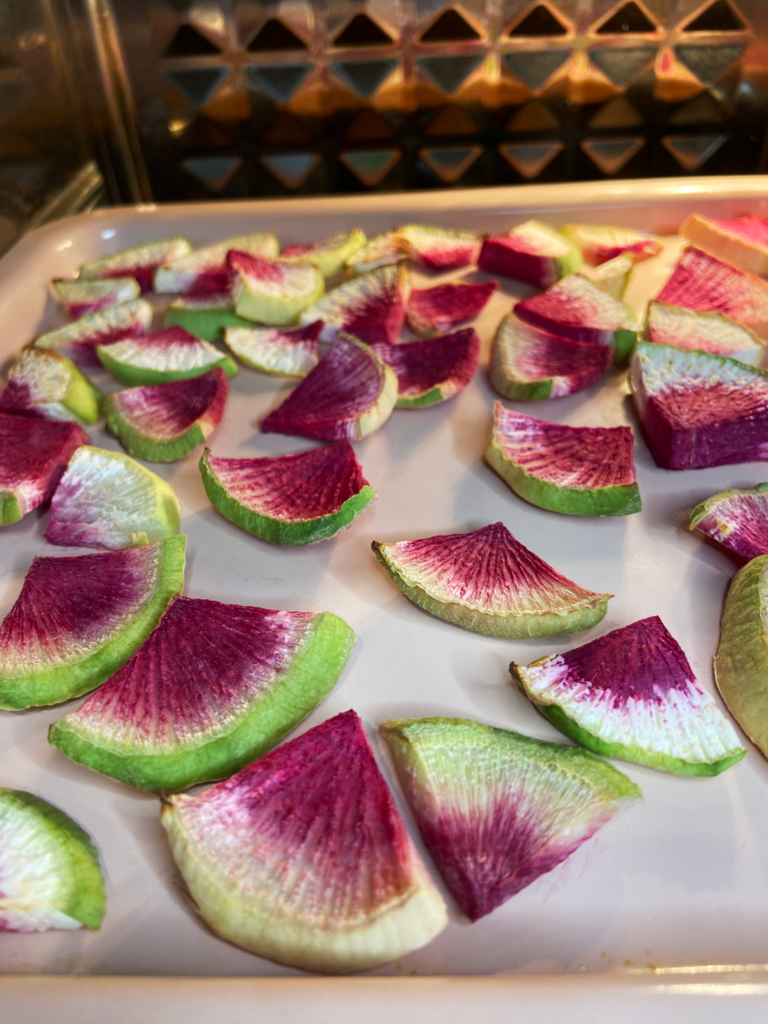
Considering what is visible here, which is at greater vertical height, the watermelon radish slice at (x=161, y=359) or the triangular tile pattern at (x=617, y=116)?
the triangular tile pattern at (x=617, y=116)

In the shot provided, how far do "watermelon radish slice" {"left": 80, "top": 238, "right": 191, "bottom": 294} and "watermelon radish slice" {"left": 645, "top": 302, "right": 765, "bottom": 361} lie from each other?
2.04ft

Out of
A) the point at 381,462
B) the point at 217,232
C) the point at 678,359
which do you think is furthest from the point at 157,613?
the point at 217,232

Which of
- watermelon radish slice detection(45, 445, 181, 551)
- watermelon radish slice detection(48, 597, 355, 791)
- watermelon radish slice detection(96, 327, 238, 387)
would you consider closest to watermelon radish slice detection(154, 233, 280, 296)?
watermelon radish slice detection(96, 327, 238, 387)

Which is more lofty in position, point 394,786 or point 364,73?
point 364,73

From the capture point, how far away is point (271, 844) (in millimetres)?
482

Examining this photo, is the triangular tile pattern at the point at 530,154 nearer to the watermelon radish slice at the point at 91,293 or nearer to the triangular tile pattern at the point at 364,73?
the triangular tile pattern at the point at 364,73

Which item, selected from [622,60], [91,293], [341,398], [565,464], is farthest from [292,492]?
[622,60]

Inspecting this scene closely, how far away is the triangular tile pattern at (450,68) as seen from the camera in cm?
112

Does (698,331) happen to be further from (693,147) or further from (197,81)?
(197,81)

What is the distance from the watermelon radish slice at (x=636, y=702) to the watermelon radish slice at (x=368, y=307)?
49 cm

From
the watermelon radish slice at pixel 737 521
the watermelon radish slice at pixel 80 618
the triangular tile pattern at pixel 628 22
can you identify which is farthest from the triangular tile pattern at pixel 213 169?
the watermelon radish slice at pixel 737 521

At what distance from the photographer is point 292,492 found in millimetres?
747

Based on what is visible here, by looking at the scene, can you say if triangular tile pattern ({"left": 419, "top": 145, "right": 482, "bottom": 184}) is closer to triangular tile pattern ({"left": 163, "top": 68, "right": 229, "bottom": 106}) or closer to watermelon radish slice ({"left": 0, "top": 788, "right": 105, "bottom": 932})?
triangular tile pattern ({"left": 163, "top": 68, "right": 229, "bottom": 106})

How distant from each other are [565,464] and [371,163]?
0.72 meters
